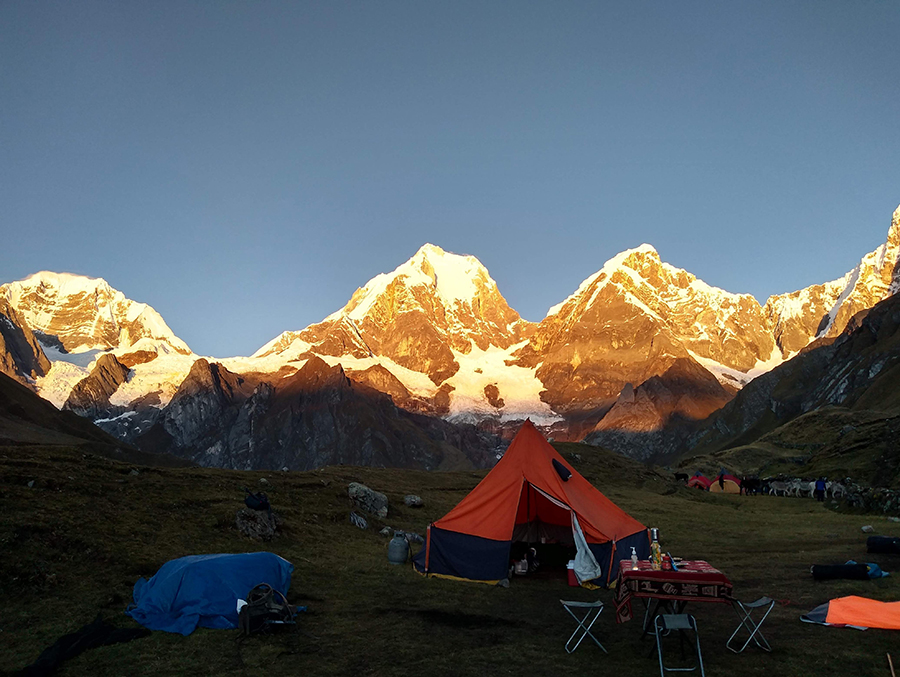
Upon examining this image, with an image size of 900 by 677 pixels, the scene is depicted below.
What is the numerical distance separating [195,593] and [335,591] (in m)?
4.58

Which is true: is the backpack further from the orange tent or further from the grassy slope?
the grassy slope

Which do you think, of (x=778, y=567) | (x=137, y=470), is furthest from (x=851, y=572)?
(x=137, y=470)

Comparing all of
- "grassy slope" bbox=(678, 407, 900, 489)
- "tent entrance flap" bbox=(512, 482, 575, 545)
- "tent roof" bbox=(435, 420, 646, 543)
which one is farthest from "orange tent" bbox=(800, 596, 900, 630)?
"grassy slope" bbox=(678, 407, 900, 489)

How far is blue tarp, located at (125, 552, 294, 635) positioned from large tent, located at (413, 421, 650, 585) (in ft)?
22.3

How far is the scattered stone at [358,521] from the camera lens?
2955 centimetres

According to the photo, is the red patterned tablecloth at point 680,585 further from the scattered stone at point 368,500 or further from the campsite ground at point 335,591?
the scattered stone at point 368,500

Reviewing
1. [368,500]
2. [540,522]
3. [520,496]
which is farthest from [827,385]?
[520,496]

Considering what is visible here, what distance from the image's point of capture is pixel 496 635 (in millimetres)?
14000

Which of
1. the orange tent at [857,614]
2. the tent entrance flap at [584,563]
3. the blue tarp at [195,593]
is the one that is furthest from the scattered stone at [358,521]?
the orange tent at [857,614]

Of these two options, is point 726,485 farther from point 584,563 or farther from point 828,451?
point 584,563

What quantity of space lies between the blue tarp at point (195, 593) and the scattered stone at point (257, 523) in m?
7.81

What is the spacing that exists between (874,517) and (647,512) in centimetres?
1222

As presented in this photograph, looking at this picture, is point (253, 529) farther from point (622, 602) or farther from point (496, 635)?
point (622, 602)

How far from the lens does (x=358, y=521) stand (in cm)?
2980
